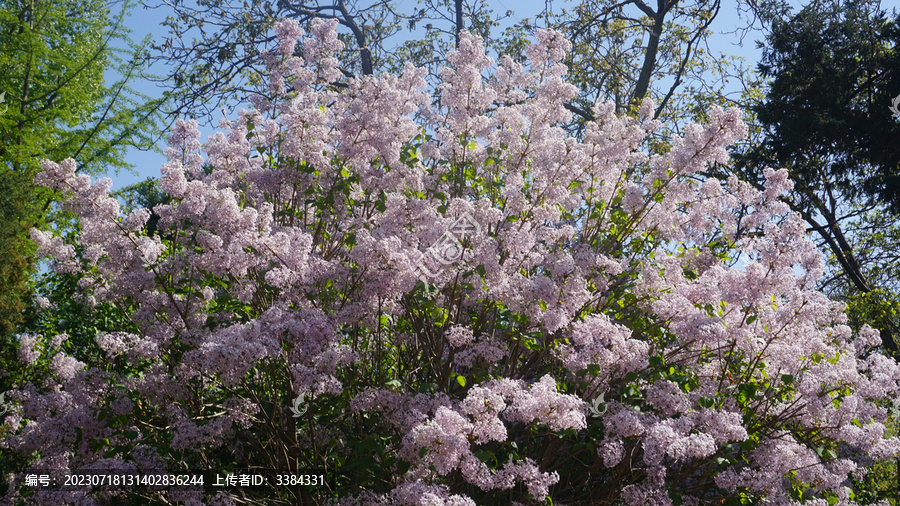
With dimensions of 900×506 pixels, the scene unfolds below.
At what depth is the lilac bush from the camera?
3.90 metres

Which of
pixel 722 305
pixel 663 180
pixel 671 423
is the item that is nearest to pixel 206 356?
pixel 671 423

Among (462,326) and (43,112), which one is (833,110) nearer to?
(462,326)

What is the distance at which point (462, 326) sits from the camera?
472 centimetres

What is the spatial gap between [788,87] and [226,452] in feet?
44.7

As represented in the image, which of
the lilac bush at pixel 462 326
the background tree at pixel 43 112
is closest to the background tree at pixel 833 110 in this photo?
the lilac bush at pixel 462 326

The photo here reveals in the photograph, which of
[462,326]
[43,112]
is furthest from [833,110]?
[43,112]

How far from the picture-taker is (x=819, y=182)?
14445 millimetres

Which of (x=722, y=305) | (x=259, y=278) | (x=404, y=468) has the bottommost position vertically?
(x=404, y=468)

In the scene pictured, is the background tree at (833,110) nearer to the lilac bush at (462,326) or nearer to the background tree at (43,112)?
the lilac bush at (462,326)

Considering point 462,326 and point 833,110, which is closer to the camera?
point 462,326

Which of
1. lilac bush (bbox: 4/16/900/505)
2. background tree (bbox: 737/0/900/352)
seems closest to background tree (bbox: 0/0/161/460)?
lilac bush (bbox: 4/16/900/505)

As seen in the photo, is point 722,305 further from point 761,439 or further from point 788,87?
point 788,87

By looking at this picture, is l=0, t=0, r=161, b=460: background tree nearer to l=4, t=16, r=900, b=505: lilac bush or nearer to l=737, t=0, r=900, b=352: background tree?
l=4, t=16, r=900, b=505: lilac bush

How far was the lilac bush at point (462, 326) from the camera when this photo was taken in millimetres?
3900
